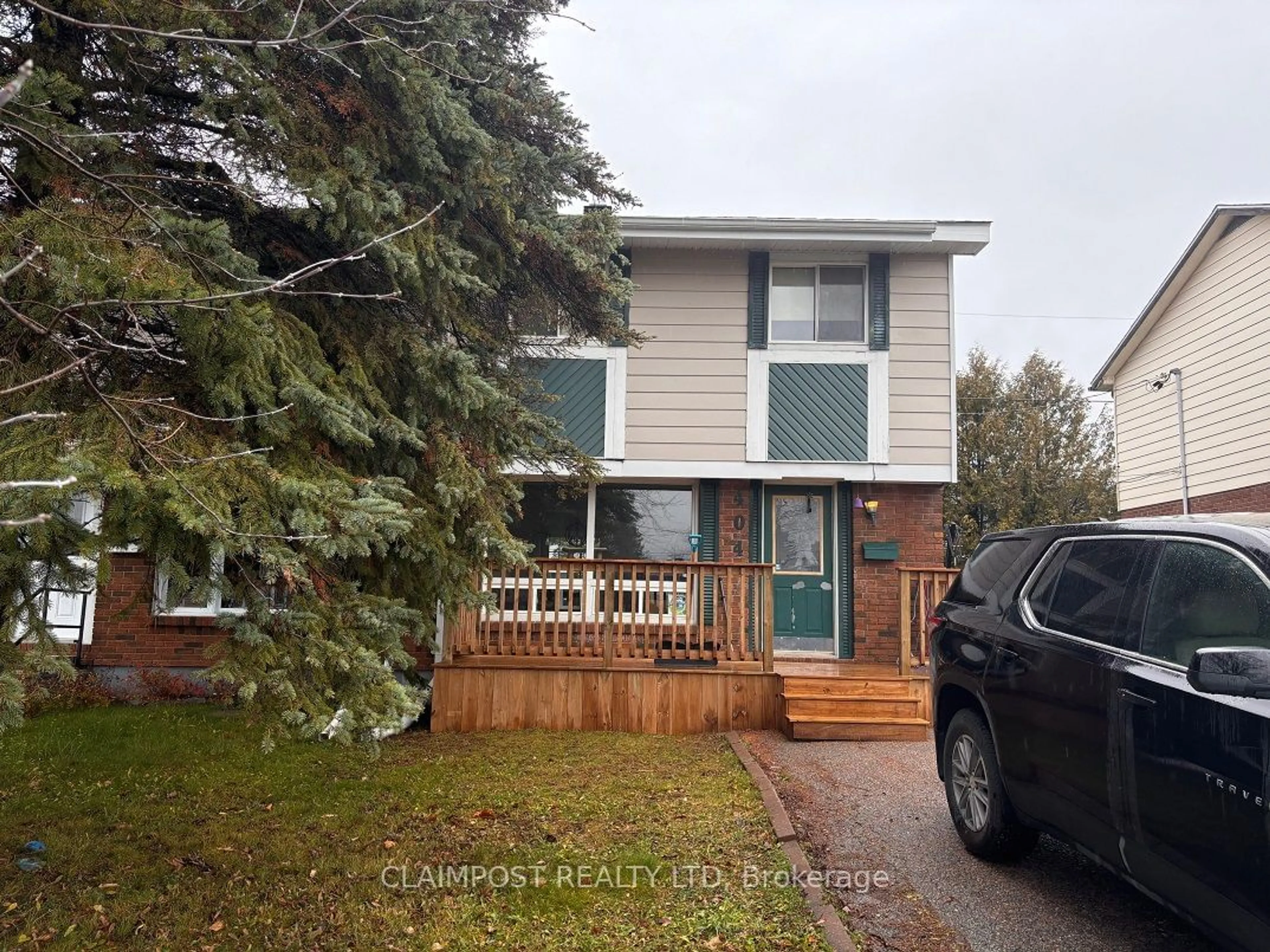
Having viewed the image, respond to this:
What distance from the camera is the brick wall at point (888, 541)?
9.68 meters

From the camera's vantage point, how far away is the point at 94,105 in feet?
12.9

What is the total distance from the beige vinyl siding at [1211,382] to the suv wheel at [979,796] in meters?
9.62

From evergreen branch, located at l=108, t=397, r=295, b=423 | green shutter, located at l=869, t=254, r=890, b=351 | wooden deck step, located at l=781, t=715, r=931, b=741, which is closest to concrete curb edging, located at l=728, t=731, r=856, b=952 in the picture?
wooden deck step, located at l=781, t=715, r=931, b=741

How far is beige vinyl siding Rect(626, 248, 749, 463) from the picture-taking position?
9961mm

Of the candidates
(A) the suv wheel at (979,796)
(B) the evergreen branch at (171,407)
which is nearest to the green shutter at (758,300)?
(A) the suv wheel at (979,796)

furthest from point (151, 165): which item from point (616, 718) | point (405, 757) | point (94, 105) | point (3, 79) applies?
point (616, 718)

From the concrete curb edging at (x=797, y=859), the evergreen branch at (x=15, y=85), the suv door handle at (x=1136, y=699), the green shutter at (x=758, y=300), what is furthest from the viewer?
the green shutter at (x=758, y=300)

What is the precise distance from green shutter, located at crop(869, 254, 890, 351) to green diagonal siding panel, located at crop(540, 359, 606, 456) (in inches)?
142

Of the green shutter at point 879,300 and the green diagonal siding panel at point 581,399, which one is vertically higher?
the green shutter at point 879,300

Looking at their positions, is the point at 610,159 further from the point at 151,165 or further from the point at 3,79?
the point at 3,79

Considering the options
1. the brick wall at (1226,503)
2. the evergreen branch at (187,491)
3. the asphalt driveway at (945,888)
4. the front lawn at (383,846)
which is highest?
the brick wall at (1226,503)

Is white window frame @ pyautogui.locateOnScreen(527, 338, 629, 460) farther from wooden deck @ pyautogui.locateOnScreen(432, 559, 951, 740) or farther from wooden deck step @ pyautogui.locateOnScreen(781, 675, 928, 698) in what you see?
wooden deck step @ pyautogui.locateOnScreen(781, 675, 928, 698)

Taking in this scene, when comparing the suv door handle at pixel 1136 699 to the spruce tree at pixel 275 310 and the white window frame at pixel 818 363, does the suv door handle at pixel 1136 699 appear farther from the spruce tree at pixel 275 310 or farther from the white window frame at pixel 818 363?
the white window frame at pixel 818 363

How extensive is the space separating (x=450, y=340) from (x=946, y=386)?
23.4 feet
